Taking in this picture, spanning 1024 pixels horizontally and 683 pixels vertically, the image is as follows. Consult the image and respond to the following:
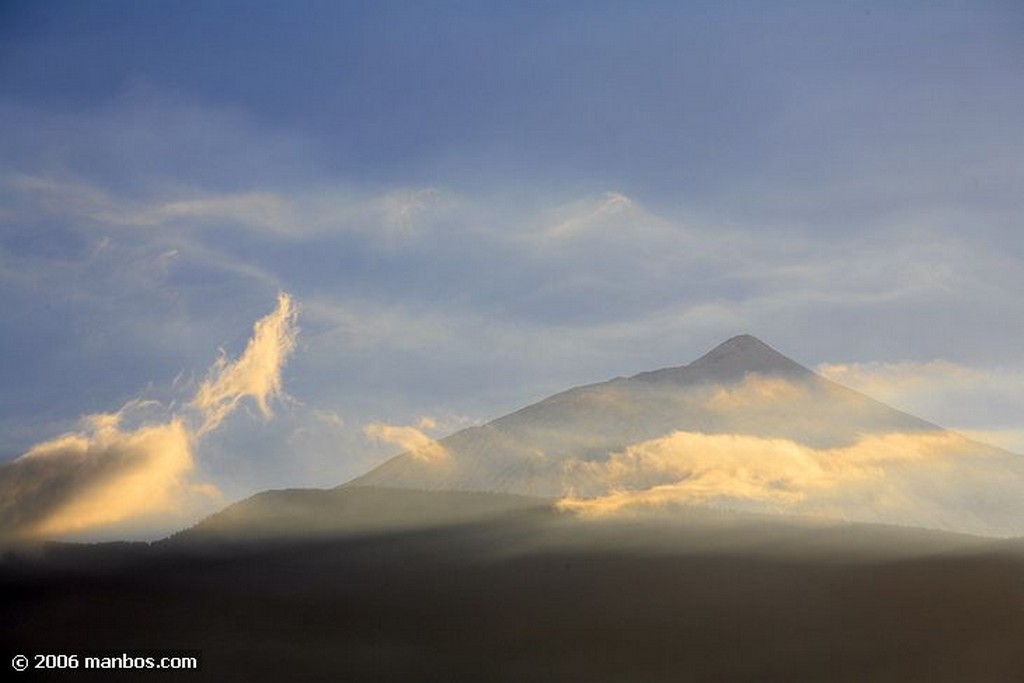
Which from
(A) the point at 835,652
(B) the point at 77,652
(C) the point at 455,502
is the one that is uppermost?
(C) the point at 455,502

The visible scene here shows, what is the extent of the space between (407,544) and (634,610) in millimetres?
7078

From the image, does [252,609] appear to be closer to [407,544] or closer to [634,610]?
[407,544]

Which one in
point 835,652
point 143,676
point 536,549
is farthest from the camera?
point 536,549

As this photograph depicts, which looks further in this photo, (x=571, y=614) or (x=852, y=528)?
(x=852, y=528)

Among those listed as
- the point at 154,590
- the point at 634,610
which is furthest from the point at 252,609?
the point at 634,610

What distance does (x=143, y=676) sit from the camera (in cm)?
2603

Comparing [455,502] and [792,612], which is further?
[455,502]

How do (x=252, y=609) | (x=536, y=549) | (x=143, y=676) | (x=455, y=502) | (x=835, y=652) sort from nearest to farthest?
(x=143, y=676) < (x=835, y=652) < (x=252, y=609) < (x=536, y=549) < (x=455, y=502)

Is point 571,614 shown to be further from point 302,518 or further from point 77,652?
point 77,652

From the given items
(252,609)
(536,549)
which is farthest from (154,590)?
(536,549)

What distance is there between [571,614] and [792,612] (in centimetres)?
573

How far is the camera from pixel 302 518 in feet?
109

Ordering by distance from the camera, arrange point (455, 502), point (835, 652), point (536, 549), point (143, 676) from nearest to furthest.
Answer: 1. point (143, 676)
2. point (835, 652)
3. point (536, 549)
4. point (455, 502)

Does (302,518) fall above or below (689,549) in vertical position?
above
